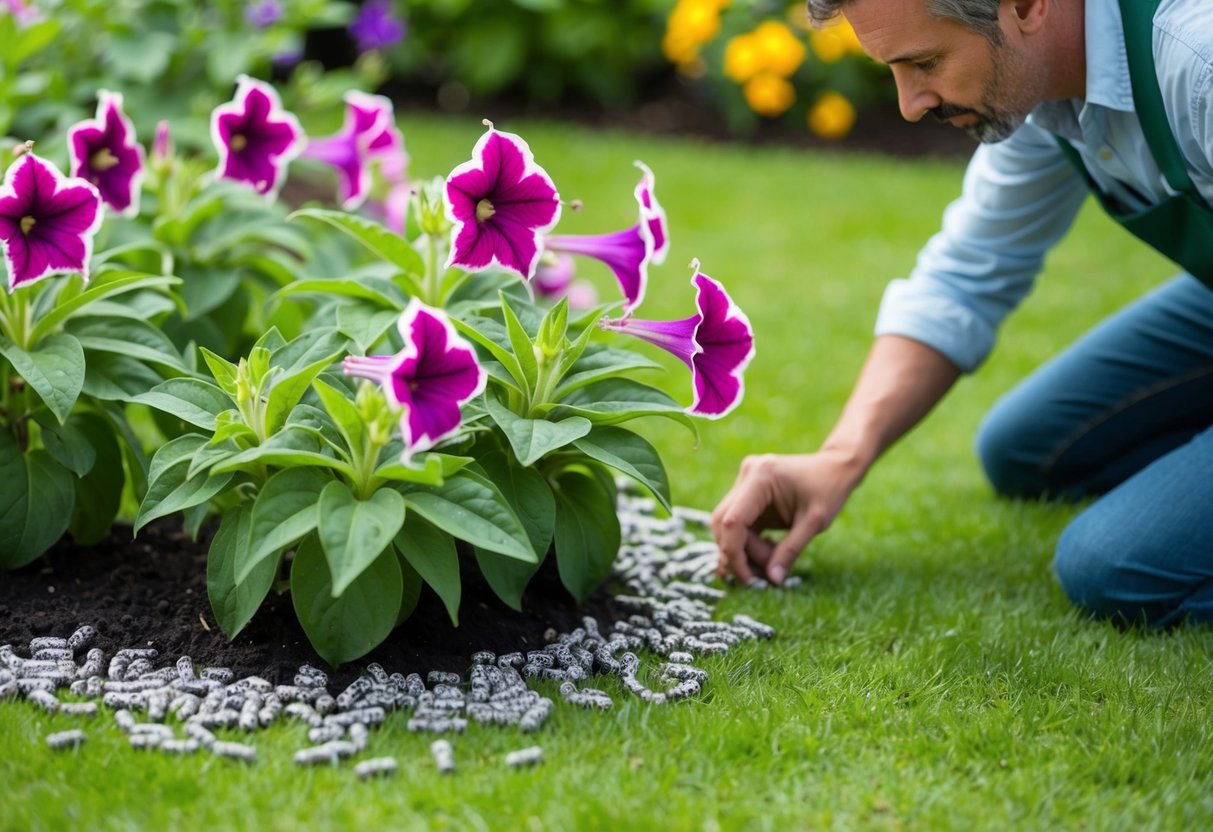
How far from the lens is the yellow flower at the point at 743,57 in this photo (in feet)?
22.8

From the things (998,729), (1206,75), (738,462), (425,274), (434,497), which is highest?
(1206,75)

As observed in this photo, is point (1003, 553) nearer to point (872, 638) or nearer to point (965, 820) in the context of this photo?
point (872, 638)

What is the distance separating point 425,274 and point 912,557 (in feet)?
4.38

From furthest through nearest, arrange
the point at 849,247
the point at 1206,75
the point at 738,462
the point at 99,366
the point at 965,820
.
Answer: the point at 849,247
the point at 738,462
the point at 99,366
the point at 1206,75
the point at 965,820

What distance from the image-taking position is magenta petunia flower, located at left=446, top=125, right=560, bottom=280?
217 centimetres

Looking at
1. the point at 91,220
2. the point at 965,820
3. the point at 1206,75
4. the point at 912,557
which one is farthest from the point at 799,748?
the point at 91,220

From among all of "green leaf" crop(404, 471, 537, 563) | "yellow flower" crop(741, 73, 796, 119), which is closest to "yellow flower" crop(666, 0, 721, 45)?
"yellow flower" crop(741, 73, 796, 119)

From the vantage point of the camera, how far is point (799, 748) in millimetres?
2078

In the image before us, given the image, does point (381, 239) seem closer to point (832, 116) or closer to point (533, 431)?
point (533, 431)

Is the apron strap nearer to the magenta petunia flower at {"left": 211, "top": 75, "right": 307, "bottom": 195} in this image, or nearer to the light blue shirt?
the light blue shirt

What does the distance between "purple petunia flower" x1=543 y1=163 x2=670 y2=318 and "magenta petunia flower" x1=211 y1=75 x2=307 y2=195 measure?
0.73 m

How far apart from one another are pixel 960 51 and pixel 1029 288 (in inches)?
36.9

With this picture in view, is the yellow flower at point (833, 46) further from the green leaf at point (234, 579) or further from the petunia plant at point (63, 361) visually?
the green leaf at point (234, 579)

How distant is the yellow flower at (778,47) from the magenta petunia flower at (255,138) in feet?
14.8
